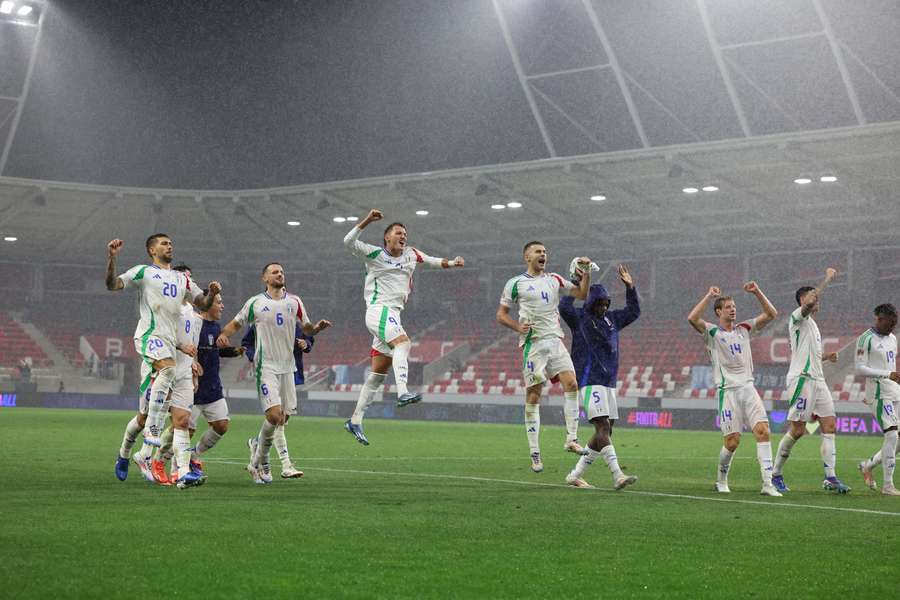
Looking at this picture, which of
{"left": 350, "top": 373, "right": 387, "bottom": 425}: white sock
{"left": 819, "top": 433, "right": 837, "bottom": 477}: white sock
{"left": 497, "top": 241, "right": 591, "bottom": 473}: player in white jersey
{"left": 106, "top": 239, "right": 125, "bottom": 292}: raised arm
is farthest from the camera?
{"left": 497, "top": 241, "right": 591, "bottom": 473}: player in white jersey

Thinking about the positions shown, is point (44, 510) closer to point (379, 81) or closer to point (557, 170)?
point (557, 170)

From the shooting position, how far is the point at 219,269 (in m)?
61.9

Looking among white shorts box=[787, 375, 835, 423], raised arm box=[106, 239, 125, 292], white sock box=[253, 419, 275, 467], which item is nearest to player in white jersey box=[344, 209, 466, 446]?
white sock box=[253, 419, 275, 467]

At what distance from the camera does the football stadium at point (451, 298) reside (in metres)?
8.37

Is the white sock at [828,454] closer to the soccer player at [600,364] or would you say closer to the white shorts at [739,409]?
the white shorts at [739,409]

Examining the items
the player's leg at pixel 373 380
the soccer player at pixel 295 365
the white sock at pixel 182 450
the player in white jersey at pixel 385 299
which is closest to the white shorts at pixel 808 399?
the player in white jersey at pixel 385 299

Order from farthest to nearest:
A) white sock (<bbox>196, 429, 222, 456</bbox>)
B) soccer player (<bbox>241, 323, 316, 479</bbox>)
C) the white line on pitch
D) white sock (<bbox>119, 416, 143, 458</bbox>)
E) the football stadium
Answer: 1. white sock (<bbox>196, 429, 222, 456</bbox>)
2. soccer player (<bbox>241, 323, 316, 479</bbox>)
3. white sock (<bbox>119, 416, 143, 458</bbox>)
4. the white line on pitch
5. the football stadium

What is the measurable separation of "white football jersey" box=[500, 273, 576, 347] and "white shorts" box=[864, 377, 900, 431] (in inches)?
144

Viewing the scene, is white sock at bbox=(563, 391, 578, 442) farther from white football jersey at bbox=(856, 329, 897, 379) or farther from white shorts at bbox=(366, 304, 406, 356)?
white football jersey at bbox=(856, 329, 897, 379)

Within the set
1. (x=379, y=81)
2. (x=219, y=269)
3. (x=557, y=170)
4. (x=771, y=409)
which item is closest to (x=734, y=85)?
(x=557, y=170)

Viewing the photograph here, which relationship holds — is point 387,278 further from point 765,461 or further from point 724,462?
point 765,461

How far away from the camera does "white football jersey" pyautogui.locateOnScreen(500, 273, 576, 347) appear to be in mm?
14516

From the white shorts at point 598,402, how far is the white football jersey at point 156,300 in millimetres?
4357

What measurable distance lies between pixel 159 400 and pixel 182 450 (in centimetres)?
56
